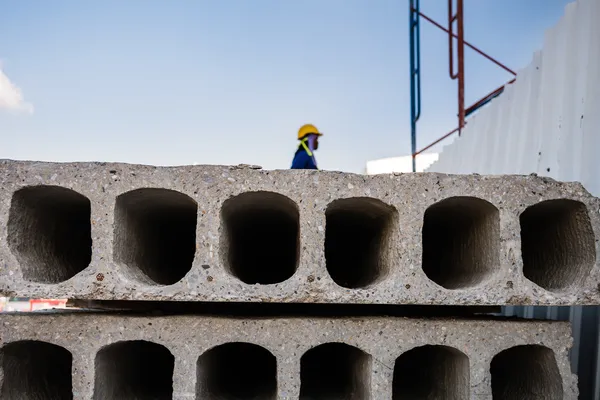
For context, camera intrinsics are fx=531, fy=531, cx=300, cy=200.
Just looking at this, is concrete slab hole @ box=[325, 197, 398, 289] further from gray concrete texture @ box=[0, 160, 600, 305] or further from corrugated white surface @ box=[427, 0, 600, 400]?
corrugated white surface @ box=[427, 0, 600, 400]

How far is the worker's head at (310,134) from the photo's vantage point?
434 centimetres

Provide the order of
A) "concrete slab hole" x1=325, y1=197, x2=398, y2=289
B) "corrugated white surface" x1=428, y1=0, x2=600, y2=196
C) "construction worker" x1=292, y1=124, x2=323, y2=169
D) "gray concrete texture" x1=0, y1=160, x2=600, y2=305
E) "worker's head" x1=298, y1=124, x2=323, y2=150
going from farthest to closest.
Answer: "worker's head" x1=298, y1=124, x2=323, y2=150
"construction worker" x1=292, y1=124, x2=323, y2=169
"corrugated white surface" x1=428, y1=0, x2=600, y2=196
"concrete slab hole" x1=325, y1=197, x2=398, y2=289
"gray concrete texture" x1=0, y1=160, x2=600, y2=305

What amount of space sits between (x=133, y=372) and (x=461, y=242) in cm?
154

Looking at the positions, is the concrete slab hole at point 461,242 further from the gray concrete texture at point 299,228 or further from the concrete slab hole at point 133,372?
the concrete slab hole at point 133,372

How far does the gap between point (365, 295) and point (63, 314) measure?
105 cm

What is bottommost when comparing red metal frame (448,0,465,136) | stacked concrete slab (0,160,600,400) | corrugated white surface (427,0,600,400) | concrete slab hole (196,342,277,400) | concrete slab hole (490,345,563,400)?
concrete slab hole (196,342,277,400)

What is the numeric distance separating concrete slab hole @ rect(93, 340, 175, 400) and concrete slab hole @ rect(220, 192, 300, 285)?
54 centimetres

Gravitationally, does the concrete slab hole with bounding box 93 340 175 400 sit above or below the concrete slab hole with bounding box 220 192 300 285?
below

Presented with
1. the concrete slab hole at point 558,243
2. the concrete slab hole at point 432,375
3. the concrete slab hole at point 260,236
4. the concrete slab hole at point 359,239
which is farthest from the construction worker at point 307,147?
the concrete slab hole at point 558,243

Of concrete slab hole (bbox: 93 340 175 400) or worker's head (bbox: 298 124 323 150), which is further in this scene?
worker's head (bbox: 298 124 323 150)

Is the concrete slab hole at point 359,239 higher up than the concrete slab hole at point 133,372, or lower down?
higher up

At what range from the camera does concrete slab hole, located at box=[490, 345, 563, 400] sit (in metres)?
1.91

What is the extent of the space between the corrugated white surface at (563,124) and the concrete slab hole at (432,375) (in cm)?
79

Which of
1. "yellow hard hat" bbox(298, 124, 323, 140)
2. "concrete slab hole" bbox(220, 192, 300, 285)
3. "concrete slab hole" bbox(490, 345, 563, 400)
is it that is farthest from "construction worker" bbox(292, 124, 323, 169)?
"concrete slab hole" bbox(490, 345, 563, 400)
